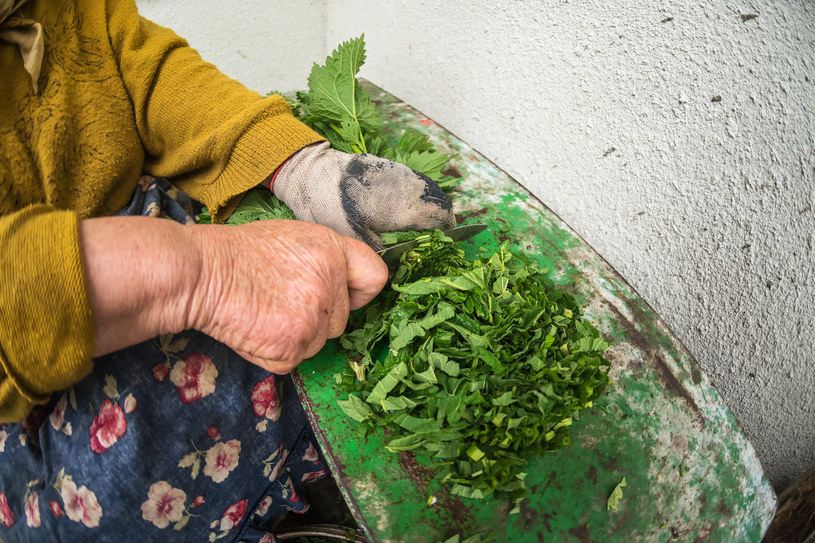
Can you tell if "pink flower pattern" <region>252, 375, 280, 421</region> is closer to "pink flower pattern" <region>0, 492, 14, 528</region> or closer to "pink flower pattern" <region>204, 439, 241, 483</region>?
"pink flower pattern" <region>204, 439, 241, 483</region>

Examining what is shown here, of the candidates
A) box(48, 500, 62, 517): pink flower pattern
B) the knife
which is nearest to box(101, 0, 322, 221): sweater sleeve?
the knife

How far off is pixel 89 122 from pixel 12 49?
187 millimetres

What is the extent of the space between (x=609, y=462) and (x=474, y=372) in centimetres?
38

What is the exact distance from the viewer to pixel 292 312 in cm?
89

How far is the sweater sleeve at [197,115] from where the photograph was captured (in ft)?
3.70

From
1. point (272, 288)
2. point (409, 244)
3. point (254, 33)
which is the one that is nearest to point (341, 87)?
point (409, 244)

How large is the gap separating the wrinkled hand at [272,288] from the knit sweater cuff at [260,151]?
26 centimetres

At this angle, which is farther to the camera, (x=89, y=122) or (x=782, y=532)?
(x=782, y=532)

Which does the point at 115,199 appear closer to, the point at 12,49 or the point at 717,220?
the point at 12,49

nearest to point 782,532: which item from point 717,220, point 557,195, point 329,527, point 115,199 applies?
point 717,220

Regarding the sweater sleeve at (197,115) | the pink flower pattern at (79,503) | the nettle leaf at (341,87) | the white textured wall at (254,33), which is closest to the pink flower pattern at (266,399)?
the pink flower pattern at (79,503)

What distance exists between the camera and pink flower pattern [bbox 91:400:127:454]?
90 cm

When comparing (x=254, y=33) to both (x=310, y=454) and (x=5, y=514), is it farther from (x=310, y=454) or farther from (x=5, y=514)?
(x=5, y=514)

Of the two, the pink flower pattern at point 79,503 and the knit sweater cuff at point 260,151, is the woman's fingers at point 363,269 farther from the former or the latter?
the pink flower pattern at point 79,503
